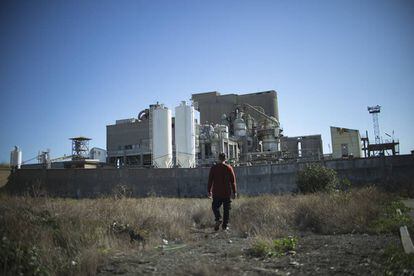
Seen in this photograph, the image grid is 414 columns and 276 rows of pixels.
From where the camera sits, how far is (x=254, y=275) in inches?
178

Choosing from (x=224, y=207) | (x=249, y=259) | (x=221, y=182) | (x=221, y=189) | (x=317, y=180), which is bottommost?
(x=249, y=259)

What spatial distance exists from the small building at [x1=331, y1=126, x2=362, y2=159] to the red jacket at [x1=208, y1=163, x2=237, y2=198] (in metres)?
44.3

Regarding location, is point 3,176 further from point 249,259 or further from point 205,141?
point 249,259

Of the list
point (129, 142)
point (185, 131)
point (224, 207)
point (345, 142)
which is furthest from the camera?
point (129, 142)

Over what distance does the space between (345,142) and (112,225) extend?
1916 inches

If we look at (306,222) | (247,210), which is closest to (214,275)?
(306,222)

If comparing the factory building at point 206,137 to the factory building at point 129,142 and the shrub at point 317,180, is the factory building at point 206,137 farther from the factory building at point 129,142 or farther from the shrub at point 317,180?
the shrub at point 317,180

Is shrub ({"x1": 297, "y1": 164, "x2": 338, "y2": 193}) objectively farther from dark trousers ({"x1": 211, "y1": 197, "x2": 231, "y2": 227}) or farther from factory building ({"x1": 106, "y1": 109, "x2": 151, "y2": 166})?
factory building ({"x1": 106, "y1": 109, "x2": 151, "y2": 166})

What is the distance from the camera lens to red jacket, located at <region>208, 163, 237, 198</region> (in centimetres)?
880

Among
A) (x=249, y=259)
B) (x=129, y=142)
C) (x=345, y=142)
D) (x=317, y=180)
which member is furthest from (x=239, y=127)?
(x=249, y=259)

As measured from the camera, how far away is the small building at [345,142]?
50.0 m

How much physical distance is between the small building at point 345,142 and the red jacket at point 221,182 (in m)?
44.3

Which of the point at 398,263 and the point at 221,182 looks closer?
the point at 398,263

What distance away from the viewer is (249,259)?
550 cm
